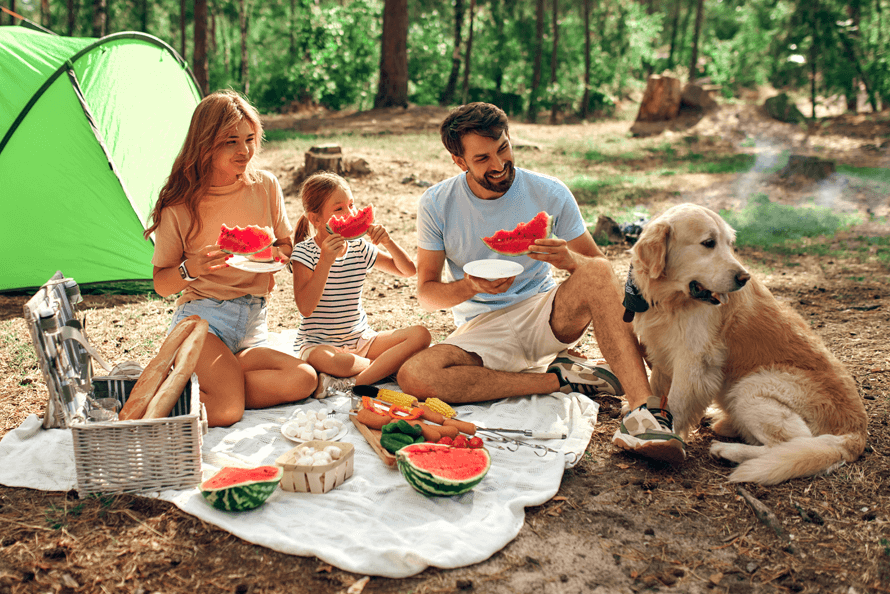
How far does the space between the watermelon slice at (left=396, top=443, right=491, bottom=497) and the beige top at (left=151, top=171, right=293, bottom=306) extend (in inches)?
69.9

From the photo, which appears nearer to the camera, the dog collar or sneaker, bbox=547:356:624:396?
the dog collar

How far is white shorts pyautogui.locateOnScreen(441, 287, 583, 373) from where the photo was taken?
4.35 meters

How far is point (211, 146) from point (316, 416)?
188 cm

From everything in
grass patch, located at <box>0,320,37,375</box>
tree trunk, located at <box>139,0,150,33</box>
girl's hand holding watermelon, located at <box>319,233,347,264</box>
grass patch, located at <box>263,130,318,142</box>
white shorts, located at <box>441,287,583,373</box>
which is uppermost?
tree trunk, located at <box>139,0,150,33</box>

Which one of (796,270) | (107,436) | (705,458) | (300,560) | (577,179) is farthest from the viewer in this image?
(577,179)

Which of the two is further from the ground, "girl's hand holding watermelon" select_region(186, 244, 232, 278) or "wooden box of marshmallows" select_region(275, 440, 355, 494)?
"girl's hand holding watermelon" select_region(186, 244, 232, 278)

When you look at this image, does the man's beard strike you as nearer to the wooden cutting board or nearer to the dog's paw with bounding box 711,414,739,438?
the wooden cutting board

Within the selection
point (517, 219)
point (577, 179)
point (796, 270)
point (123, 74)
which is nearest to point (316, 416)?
point (517, 219)

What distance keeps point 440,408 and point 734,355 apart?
182 centimetres

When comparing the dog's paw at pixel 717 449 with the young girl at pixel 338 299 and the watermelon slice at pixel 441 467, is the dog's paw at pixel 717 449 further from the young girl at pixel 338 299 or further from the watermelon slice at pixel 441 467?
the young girl at pixel 338 299

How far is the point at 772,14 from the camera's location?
90.7ft

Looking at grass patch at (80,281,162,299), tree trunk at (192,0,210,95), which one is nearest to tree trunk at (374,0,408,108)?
tree trunk at (192,0,210,95)

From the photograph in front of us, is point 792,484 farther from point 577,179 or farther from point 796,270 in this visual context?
point 577,179

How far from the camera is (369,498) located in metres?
3.13
